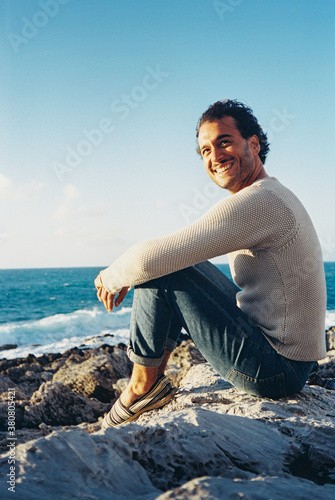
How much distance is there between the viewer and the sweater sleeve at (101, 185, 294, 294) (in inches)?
79.7

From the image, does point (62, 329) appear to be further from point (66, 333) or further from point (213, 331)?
point (213, 331)

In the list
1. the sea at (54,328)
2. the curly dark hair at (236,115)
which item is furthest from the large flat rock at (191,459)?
the sea at (54,328)

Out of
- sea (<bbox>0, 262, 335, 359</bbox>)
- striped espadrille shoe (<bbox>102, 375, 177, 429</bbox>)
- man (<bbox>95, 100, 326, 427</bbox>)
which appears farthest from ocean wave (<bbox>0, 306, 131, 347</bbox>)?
man (<bbox>95, 100, 326, 427</bbox>)

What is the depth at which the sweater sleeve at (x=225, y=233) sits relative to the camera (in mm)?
2023

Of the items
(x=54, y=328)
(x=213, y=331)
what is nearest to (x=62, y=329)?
(x=54, y=328)

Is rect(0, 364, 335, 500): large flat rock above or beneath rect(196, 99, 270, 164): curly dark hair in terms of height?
beneath

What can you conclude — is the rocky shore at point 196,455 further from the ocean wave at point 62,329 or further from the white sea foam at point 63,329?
the ocean wave at point 62,329

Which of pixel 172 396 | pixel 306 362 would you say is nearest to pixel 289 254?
pixel 306 362

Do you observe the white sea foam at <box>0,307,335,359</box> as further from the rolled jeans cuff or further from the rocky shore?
the rocky shore

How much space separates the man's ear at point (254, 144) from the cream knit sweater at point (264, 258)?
446mm

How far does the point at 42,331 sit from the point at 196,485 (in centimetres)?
1626

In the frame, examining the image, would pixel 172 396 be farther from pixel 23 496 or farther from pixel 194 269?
pixel 23 496

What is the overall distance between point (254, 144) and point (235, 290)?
1.03m

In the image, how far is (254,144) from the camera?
268 centimetres
